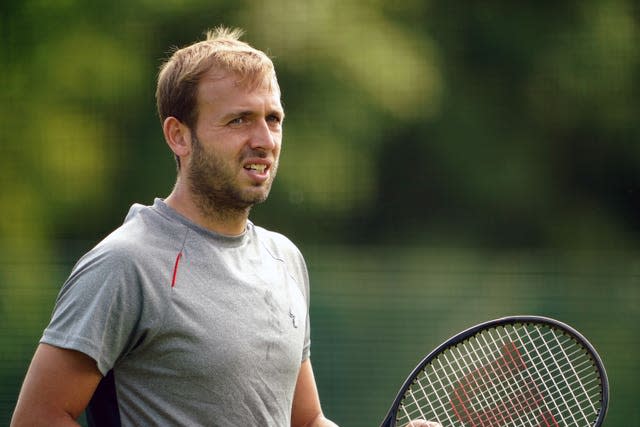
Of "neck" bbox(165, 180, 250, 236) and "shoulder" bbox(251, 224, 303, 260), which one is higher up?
"neck" bbox(165, 180, 250, 236)

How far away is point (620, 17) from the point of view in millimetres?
12070

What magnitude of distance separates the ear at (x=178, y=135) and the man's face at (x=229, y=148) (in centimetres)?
3

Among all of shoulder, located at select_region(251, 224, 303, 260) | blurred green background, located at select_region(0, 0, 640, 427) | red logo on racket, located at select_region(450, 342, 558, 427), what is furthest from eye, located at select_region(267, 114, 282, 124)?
blurred green background, located at select_region(0, 0, 640, 427)

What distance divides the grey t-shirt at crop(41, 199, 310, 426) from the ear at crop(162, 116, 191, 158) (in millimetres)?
124

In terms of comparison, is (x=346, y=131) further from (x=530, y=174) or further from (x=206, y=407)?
(x=206, y=407)

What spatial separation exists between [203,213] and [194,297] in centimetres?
20

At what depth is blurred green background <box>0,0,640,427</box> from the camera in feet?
36.9

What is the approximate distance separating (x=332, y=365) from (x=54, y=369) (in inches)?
142

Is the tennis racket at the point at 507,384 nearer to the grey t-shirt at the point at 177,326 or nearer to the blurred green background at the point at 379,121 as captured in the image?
the grey t-shirt at the point at 177,326

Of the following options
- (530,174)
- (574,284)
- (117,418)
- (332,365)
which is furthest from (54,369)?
(530,174)

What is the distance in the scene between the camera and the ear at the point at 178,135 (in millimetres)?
2117

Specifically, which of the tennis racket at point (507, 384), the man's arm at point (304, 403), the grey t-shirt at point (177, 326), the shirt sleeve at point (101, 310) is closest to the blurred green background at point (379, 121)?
the tennis racket at point (507, 384)

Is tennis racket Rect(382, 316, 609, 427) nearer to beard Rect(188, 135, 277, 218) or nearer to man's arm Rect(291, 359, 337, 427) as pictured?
man's arm Rect(291, 359, 337, 427)

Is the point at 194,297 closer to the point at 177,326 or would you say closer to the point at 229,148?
the point at 177,326
